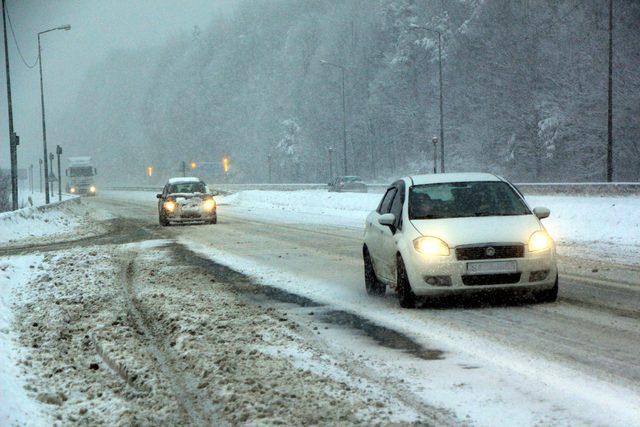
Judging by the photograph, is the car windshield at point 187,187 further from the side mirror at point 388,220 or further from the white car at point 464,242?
the side mirror at point 388,220

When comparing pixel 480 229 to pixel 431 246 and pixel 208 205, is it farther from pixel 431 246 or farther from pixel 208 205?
pixel 208 205

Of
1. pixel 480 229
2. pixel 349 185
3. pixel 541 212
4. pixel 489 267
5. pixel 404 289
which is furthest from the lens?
pixel 349 185

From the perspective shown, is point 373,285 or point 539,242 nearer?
point 539,242

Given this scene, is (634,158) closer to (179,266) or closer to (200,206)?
(200,206)

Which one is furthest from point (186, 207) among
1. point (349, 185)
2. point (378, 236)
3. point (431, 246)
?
point (349, 185)

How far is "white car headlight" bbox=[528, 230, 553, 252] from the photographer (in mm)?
9922

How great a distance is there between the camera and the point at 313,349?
7.71m

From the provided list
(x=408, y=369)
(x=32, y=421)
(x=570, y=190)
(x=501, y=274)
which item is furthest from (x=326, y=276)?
(x=570, y=190)

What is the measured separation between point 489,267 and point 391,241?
1.42 m

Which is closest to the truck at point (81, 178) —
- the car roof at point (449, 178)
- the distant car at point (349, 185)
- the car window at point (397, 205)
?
the distant car at point (349, 185)

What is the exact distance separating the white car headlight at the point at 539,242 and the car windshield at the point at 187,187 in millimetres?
23703

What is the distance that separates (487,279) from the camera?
9.75 m

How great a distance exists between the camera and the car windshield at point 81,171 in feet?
317

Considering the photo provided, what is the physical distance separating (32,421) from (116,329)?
3480mm
